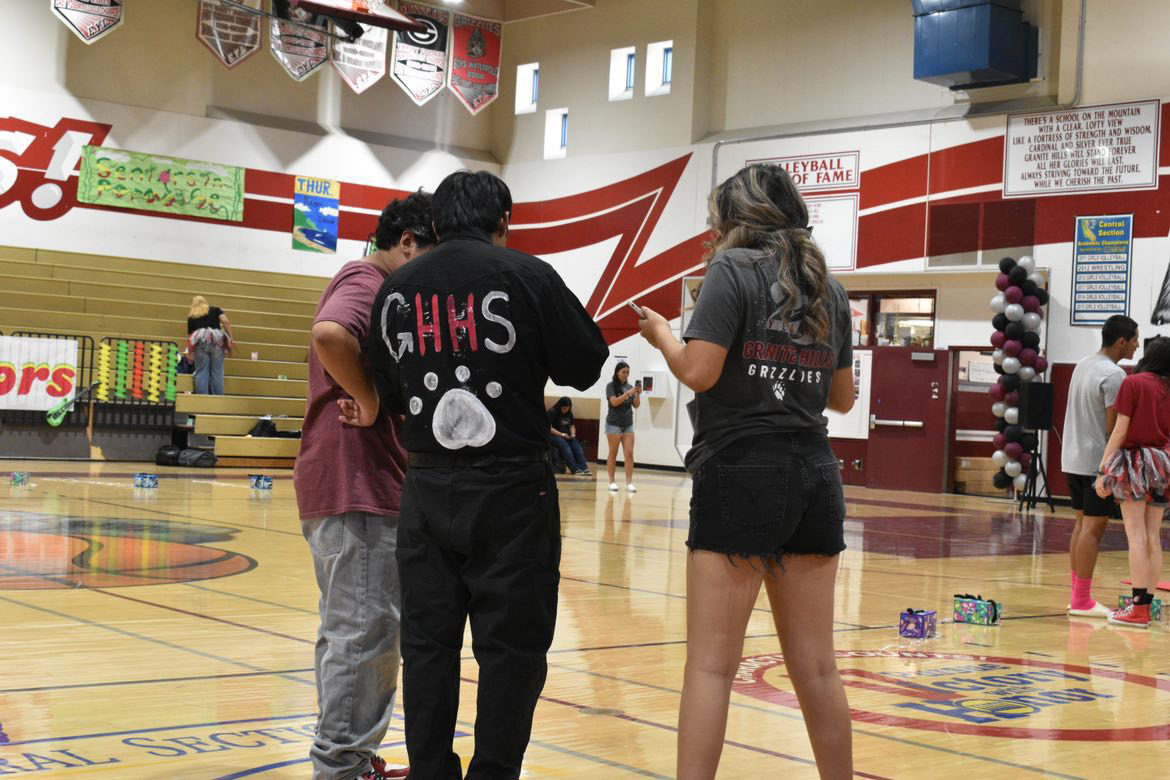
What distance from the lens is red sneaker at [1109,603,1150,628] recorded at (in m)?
7.88

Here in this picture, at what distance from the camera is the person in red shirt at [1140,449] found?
7.62 meters

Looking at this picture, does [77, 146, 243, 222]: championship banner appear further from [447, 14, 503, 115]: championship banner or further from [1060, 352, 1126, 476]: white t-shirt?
[1060, 352, 1126, 476]: white t-shirt

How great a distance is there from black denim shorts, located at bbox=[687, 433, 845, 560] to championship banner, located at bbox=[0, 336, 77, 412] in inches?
659

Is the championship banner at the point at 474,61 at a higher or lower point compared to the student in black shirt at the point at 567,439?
higher

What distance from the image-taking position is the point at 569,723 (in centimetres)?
483

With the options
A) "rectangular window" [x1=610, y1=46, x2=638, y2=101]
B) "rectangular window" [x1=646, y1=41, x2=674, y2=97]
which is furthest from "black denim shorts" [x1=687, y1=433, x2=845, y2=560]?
"rectangular window" [x1=610, y1=46, x2=638, y2=101]

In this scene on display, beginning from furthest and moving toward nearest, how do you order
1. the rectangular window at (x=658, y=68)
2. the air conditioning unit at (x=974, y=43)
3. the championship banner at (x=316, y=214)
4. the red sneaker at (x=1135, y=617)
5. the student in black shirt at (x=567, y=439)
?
1. the championship banner at (x=316, y=214)
2. the rectangular window at (x=658, y=68)
3. the student in black shirt at (x=567, y=439)
4. the air conditioning unit at (x=974, y=43)
5. the red sneaker at (x=1135, y=617)

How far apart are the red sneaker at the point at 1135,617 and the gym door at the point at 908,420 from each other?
1316 centimetres

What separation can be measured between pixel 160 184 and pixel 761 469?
888 inches

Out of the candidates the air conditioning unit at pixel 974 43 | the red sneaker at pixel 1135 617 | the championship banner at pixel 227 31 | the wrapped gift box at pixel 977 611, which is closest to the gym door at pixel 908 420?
the air conditioning unit at pixel 974 43

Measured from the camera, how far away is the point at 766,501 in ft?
10.8

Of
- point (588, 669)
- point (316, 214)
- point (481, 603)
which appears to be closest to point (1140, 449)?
point (588, 669)

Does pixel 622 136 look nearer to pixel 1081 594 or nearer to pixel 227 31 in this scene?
pixel 227 31

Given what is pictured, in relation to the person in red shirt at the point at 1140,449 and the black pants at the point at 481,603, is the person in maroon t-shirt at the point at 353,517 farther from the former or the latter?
the person in red shirt at the point at 1140,449
